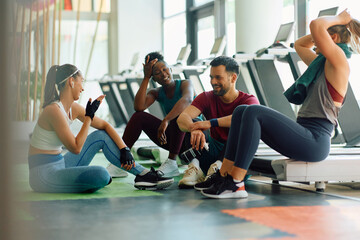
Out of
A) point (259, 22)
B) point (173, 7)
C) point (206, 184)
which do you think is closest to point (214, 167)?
point (206, 184)

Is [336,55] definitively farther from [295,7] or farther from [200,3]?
[200,3]

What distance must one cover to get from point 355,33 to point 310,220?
119cm

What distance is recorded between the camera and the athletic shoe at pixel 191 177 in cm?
339

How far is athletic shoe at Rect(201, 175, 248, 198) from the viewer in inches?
113

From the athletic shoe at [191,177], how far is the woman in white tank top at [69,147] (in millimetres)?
158

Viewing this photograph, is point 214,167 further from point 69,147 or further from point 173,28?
point 173,28

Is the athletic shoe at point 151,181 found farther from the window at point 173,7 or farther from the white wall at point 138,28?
the white wall at point 138,28

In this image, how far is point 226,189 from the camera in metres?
2.86

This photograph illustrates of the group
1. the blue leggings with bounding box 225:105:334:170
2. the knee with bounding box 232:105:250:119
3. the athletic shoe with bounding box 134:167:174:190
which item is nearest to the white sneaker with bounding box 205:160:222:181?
the athletic shoe with bounding box 134:167:174:190

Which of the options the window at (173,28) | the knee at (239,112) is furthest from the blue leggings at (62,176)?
the window at (173,28)

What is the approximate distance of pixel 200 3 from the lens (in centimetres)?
1001

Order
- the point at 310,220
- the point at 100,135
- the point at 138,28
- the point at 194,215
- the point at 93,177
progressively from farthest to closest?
the point at 138,28
the point at 100,135
the point at 93,177
the point at 194,215
the point at 310,220

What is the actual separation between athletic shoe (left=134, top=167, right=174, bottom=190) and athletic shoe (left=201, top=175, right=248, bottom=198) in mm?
448

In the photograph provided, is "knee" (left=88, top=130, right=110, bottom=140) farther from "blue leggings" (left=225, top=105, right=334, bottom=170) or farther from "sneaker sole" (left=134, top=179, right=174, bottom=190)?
"blue leggings" (left=225, top=105, right=334, bottom=170)
